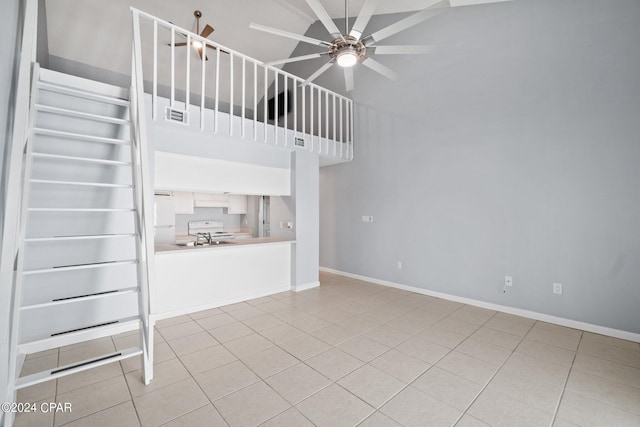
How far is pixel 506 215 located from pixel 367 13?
9.77ft

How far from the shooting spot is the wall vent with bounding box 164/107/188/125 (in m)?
3.10

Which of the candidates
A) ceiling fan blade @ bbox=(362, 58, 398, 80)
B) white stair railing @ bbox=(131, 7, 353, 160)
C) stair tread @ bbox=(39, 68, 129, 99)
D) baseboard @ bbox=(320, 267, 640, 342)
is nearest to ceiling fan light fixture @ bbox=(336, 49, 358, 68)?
ceiling fan blade @ bbox=(362, 58, 398, 80)

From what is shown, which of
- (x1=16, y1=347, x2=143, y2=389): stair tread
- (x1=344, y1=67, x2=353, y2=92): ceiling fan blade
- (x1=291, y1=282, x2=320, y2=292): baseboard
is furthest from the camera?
(x1=291, y1=282, x2=320, y2=292): baseboard

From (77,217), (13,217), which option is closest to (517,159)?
(13,217)

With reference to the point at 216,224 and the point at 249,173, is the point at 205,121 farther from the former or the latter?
the point at 216,224

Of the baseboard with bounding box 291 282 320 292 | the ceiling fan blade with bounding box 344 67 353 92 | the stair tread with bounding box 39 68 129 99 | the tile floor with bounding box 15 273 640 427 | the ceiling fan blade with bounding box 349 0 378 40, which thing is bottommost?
the tile floor with bounding box 15 273 640 427

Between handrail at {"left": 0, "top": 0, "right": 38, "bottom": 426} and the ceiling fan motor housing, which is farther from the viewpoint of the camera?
the ceiling fan motor housing

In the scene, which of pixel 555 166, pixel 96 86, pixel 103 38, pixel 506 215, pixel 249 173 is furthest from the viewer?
pixel 103 38

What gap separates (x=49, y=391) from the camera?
2010 mm

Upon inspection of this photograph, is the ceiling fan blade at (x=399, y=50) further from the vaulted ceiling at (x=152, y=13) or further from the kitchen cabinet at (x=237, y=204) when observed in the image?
the kitchen cabinet at (x=237, y=204)

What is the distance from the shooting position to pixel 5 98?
1.87 metres

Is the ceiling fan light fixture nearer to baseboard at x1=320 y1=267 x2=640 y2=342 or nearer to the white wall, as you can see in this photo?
the white wall

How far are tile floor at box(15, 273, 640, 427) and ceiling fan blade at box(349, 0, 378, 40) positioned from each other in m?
2.81

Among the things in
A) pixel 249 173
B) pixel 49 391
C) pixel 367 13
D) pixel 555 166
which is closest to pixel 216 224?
pixel 249 173
